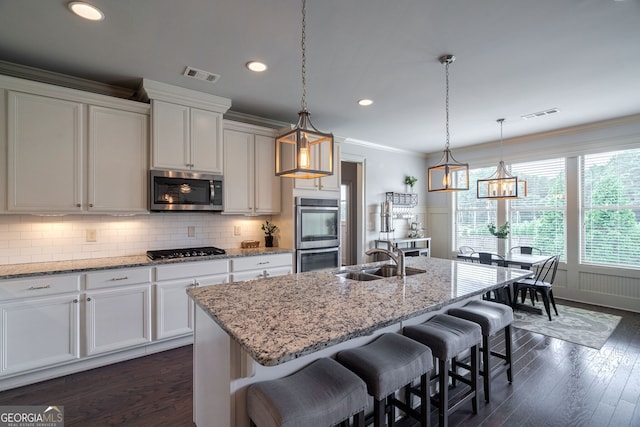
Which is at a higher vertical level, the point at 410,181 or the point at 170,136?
the point at 170,136

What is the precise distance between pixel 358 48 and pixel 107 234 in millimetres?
3087

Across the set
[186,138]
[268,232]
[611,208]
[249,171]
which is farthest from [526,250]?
[186,138]

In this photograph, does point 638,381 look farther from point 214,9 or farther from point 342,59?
point 214,9

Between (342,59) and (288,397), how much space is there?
258 centimetres

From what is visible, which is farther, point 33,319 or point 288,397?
point 33,319

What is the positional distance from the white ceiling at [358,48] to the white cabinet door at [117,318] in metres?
2.08

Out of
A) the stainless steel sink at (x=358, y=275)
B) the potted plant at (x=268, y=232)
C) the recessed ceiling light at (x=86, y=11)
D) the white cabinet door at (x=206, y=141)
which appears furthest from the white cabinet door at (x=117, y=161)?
the stainless steel sink at (x=358, y=275)

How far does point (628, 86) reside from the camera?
129 inches

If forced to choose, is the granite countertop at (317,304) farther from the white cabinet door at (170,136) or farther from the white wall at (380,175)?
the white wall at (380,175)

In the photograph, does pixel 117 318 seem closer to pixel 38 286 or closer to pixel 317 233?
pixel 38 286

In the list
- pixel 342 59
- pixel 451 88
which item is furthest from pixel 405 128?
pixel 342 59

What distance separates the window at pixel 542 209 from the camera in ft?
16.3

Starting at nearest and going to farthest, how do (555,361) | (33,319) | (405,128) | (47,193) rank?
(33,319), (47,193), (555,361), (405,128)

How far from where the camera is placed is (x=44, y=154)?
2629 millimetres
